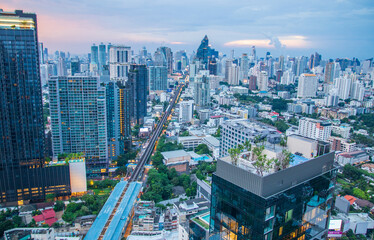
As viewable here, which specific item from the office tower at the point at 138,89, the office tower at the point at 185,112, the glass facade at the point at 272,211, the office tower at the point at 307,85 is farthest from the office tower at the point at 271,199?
the office tower at the point at 307,85

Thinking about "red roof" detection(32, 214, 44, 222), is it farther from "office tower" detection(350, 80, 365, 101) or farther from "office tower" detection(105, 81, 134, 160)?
"office tower" detection(350, 80, 365, 101)

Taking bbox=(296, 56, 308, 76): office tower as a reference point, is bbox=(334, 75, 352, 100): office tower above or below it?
below

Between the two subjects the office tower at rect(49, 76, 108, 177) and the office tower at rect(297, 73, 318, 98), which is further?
the office tower at rect(297, 73, 318, 98)

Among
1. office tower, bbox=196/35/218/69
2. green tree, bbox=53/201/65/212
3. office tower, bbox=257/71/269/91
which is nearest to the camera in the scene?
green tree, bbox=53/201/65/212

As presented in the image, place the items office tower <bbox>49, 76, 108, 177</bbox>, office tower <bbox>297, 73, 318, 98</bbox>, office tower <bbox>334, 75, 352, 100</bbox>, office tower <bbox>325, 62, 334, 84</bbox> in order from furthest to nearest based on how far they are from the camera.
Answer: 1. office tower <bbox>325, 62, 334, 84</bbox>
2. office tower <bbox>297, 73, 318, 98</bbox>
3. office tower <bbox>334, 75, 352, 100</bbox>
4. office tower <bbox>49, 76, 108, 177</bbox>

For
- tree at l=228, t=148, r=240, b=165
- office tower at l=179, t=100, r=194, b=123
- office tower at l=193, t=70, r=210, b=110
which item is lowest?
office tower at l=179, t=100, r=194, b=123

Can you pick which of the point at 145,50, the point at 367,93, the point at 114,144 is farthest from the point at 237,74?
the point at 114,144

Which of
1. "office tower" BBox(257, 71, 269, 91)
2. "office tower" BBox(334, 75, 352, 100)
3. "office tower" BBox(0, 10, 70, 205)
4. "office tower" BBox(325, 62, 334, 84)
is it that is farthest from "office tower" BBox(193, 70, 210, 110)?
"office tower" BBox(325, 62, 334, 84)

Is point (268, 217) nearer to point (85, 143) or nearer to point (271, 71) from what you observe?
point (85, 143)
